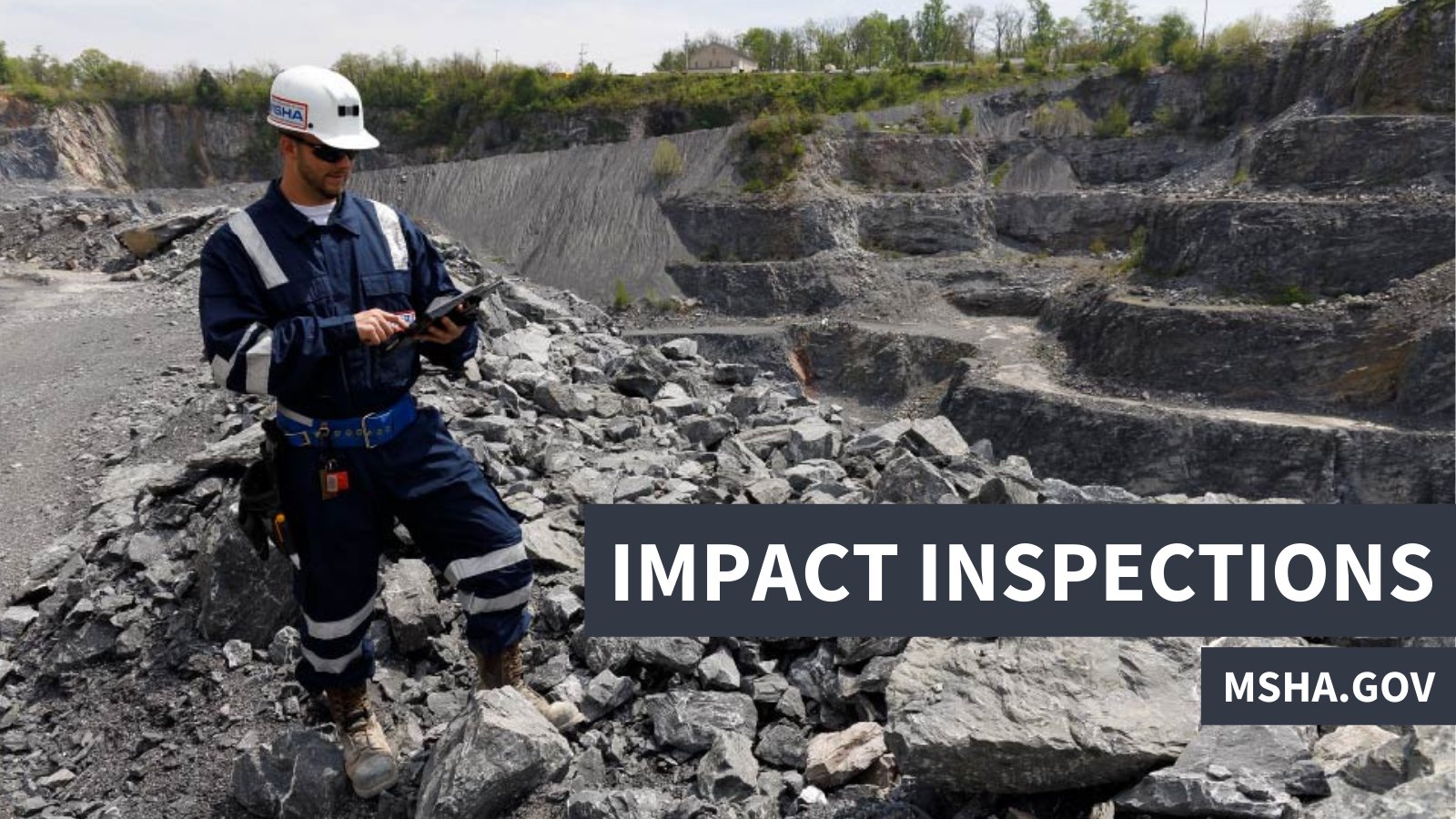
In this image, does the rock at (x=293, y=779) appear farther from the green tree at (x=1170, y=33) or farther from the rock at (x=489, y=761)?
the green tree at (x=1170, y=33)

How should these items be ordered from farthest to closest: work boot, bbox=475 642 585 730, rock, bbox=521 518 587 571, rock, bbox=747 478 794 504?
rock, bbox=747 478 794 504 < rock, bbox=521 518 587 571 < work boot, bbox=475 642 585 730

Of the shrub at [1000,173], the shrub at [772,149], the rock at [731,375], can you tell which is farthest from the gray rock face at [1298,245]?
the rock at [731,375]

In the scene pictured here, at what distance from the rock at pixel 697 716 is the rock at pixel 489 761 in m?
0.44

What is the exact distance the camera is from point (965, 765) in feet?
9.08

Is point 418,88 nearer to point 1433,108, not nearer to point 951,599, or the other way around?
point 1433,108

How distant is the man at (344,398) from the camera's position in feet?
8.96

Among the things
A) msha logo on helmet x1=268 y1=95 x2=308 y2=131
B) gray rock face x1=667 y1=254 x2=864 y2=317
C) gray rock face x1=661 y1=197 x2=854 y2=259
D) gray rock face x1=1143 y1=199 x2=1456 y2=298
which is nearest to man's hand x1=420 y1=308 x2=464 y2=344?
msha logo on helmet x1=268 y1=95 x2=308 y2=131

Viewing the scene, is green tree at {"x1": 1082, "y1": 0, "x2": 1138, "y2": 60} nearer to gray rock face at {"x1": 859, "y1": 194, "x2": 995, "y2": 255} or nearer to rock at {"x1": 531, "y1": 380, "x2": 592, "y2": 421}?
gray rock face at {"x1": 859, "y1": 194, "x2": 995, "y2": 255}

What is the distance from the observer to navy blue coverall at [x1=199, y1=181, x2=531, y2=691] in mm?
Answer: 2707

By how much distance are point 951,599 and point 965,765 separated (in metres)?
0.84

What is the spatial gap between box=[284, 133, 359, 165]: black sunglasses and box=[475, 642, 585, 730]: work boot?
175 cm

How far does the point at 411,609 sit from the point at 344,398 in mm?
1201

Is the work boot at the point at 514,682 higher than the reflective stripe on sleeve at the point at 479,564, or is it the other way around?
the reflective stripe on sleeve at the point at 479,564

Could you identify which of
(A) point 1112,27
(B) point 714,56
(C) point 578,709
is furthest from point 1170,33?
(C) point 578,709
